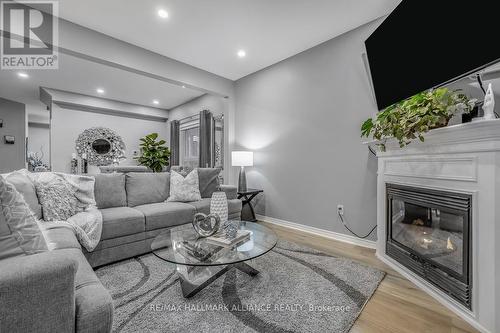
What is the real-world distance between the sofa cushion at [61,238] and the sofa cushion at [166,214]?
683 mm

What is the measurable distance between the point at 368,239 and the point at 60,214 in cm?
323

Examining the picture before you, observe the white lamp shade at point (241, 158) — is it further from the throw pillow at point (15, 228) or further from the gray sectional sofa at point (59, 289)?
the throw pillow at point (15, 228)

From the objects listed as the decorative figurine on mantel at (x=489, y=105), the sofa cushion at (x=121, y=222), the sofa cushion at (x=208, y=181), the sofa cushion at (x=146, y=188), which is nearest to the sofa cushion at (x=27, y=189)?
the sofa cushion at (x=121, y=222)

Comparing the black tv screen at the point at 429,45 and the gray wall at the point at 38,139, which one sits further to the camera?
the gray wall at the point at 38,139

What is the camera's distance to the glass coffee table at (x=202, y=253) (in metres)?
1.42

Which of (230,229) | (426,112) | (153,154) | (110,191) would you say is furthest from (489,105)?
(153,154)

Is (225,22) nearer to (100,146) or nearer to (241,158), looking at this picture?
(241,158)

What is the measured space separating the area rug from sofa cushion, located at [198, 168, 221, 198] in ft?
4.35

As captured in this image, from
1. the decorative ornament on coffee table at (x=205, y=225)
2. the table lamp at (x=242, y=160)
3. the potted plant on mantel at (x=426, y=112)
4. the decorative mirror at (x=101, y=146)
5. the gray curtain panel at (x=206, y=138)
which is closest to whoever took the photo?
the potted plant on mantel at (x=426, y=112)

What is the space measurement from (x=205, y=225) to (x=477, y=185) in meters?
1.89

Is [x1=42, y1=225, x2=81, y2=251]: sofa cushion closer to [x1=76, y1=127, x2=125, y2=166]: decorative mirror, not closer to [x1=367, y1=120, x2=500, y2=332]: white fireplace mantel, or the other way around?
[x1=367, y1=120, x2=500, y2=332]: white fireplace mantel

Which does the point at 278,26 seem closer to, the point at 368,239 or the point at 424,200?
the point at 424,200

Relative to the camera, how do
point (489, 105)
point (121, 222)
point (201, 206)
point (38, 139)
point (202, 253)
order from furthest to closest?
point (38, 139)
point (201, 206)
point (121, 222)
point (202, 253)
point (489, 105)

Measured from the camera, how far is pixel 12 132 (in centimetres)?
540
